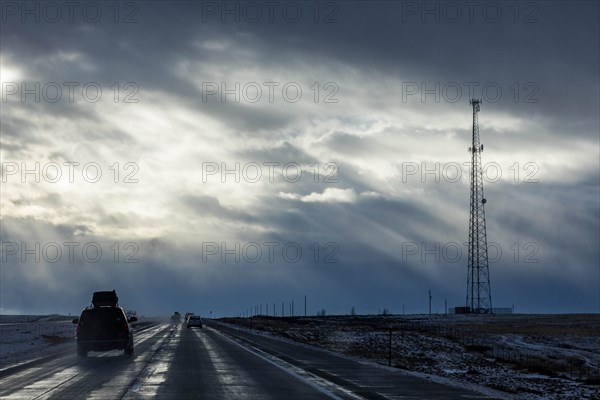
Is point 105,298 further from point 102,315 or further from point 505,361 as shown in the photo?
point 505,361

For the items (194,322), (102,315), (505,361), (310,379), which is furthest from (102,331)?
(194,322)

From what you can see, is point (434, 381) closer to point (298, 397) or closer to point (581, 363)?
point (298, 397)

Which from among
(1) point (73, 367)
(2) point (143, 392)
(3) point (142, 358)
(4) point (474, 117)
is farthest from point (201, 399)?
(4) point (474, 117)

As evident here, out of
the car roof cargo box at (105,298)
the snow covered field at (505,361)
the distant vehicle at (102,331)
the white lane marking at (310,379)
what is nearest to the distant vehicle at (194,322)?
the snow covered field at (505,361)

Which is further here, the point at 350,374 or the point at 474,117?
the point at 474,117

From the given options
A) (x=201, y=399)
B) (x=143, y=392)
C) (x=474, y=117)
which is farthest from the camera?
(x=474, y=117)

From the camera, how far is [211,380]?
22188mm

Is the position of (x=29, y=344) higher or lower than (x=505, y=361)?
lower

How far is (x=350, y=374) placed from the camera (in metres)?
25.8

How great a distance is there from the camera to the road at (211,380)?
61.0 feet

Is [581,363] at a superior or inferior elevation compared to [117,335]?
inferior

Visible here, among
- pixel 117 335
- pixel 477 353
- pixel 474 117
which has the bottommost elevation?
pixel 477 353

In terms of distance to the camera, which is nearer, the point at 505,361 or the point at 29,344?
the point at 505,361

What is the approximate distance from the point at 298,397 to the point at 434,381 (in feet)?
25.4
